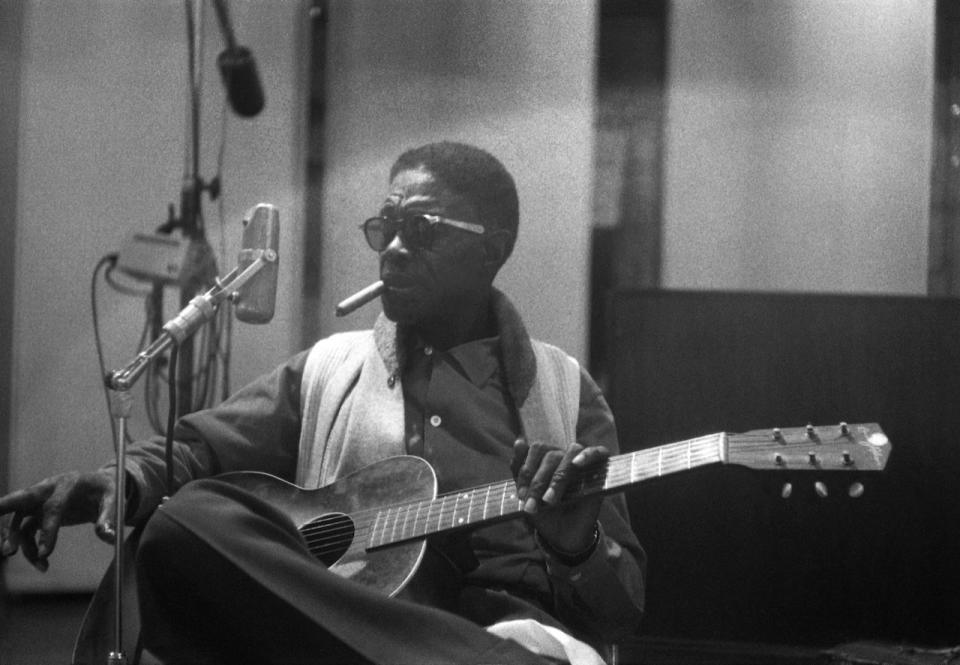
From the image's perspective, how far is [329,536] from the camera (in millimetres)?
2020

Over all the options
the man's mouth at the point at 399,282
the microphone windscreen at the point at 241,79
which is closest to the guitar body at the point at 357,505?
the man's mouth at the point at 399,282

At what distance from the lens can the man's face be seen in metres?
2.21

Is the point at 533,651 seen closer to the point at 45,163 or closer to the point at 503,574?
the point at 503,574

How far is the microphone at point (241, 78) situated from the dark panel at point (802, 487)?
3.37ft

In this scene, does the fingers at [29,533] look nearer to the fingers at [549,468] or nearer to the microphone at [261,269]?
the microphone at [261,269]

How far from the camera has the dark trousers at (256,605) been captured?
58.6 inches

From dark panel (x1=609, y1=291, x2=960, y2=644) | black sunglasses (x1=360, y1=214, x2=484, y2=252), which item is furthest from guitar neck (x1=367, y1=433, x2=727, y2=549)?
dark panel (x1=609, y1=291, x2=960, y2=644)

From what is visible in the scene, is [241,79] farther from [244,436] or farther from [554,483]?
[554,483]

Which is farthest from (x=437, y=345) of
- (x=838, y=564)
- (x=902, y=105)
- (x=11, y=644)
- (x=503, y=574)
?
(x=902, y=105)

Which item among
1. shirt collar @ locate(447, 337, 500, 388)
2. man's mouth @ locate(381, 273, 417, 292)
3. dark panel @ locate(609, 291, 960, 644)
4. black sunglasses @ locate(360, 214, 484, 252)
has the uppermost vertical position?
black sunglasses @ locate(360, 214, 484, 252)

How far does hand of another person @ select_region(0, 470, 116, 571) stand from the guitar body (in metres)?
0.25

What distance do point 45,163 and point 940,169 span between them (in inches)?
100

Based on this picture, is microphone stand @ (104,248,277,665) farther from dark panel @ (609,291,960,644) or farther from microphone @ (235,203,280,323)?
dark panel @ (609,291,960,644)

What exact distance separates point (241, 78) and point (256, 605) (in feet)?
5.53
